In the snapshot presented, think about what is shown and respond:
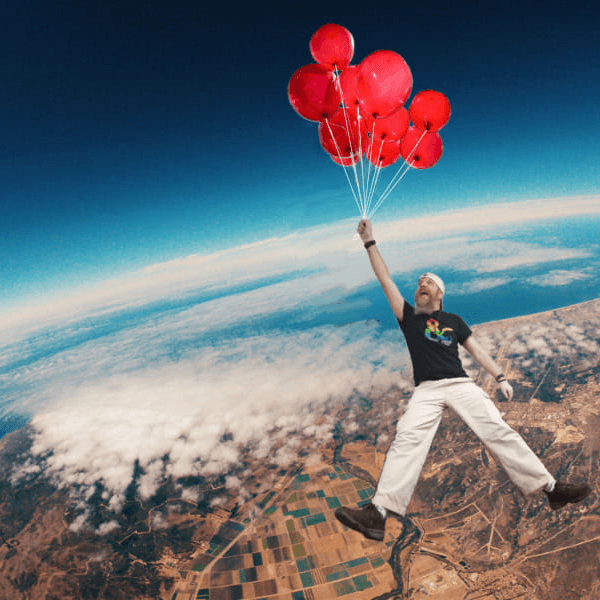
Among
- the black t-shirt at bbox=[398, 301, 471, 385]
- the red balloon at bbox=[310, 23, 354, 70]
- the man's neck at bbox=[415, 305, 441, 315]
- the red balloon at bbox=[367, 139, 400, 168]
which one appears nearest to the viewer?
the black t-shirt at bbox=[398, 301, 471, 385]

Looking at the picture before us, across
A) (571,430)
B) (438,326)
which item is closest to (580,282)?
(571,430)

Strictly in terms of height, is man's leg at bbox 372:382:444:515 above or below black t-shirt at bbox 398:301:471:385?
below

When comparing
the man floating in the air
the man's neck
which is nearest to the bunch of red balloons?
the man floating in the air

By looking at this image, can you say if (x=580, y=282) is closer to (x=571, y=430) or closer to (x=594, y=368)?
(x=594, y=368)

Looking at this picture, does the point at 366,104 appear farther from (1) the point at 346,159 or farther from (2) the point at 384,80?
(1) the point at 346,159

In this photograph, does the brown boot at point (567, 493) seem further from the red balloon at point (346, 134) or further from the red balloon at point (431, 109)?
the red balloon at point (346, 134)

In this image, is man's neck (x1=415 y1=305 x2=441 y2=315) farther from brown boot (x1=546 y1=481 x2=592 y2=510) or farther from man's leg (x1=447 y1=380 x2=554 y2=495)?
brown boot (x1=546 y1=481 x2=592 y2=510)
